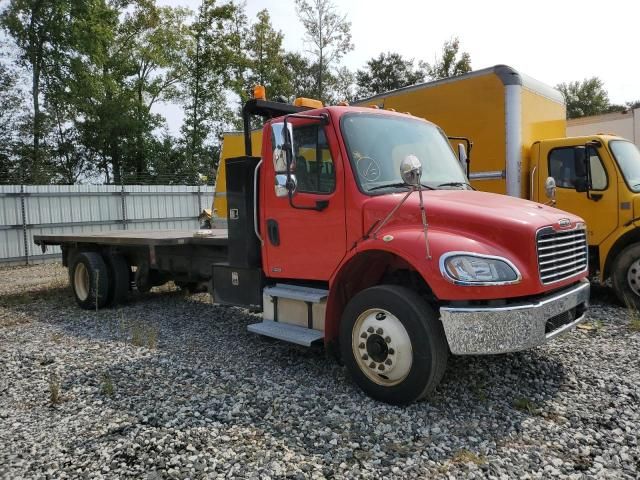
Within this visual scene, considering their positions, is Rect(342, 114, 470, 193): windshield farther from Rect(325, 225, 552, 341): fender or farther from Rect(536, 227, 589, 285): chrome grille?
Rect(536, 227, 589, 285): chrome grille

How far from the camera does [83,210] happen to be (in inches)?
637

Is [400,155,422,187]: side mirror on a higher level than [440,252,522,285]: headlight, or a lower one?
higher

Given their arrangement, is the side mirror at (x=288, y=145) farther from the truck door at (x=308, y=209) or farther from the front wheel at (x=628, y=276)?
the front wheel at (x=628, y=276)

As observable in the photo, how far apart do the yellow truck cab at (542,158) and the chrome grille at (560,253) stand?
115 inches

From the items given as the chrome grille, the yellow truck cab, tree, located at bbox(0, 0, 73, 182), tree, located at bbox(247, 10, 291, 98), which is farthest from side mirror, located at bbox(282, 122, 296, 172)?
tree, located at bbox(247, 10, 291, 98)

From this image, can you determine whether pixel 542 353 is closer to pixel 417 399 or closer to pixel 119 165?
pixel 417 399

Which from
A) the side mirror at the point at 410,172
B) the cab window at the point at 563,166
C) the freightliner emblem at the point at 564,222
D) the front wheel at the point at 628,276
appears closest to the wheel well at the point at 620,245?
the front wheel at the point at 628,276

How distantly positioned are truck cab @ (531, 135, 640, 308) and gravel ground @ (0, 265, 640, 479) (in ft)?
4.59

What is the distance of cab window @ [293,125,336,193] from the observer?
458 cm

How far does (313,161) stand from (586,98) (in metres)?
56.2

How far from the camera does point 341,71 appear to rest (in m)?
37.1

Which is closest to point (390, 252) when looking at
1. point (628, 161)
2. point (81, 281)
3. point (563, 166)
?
point (563, 166)

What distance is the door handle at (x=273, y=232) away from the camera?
5070 mm

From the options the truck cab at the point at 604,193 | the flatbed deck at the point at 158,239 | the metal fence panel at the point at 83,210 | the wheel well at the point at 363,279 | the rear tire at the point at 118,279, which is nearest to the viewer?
the wheel well at the point at 363,279
